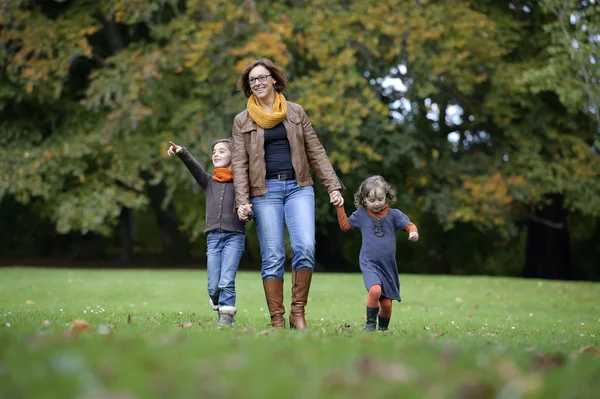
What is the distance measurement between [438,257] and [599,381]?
28.8 meters

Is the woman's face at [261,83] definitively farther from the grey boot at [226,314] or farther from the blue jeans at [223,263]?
the grey boot at [226,314]

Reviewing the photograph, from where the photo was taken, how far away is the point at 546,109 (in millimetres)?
22406

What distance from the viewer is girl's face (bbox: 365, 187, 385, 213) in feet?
24.3

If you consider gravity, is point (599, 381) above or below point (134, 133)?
below

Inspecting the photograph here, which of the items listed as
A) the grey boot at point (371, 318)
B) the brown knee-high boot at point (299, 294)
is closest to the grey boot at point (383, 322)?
the grey boot at point (371, 318)

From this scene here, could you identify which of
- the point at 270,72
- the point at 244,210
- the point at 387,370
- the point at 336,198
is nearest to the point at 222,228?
the point at 244,210

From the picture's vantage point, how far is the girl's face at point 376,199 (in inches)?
291

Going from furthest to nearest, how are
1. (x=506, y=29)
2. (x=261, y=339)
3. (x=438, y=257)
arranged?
(x=438, y=257) → (x=506, y=29) → (x=261, y=339)

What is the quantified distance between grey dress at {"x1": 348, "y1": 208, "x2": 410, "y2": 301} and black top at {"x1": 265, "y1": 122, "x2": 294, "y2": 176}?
36.1 inches

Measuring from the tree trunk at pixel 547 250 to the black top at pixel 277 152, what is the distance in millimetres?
19418

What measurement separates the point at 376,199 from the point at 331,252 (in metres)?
19.2

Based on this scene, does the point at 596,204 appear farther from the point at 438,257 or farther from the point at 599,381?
the point at 599,381

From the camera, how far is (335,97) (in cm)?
1934

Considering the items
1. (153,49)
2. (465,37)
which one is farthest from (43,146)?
(465,37)
